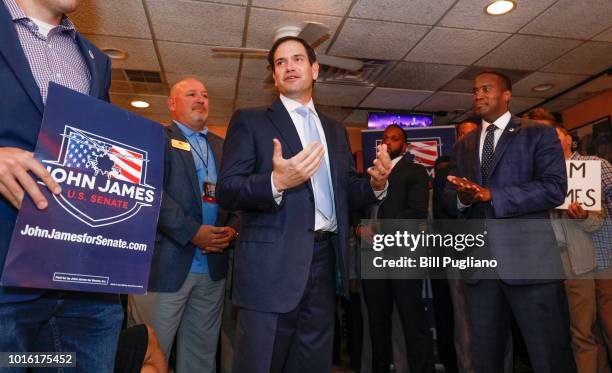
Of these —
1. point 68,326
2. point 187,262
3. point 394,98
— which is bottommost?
point 68,326

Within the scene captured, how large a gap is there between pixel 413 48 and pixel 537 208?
3.32 metres

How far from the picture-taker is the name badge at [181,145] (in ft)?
7.53

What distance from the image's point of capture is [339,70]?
5484mm

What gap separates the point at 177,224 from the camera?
209 centimetres

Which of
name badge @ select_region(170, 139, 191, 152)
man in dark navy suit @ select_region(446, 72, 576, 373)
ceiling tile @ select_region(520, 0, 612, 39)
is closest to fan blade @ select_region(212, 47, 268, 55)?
name badge @ select_region(170, 139, 191, 152)

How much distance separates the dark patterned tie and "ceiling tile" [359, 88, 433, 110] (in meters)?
4.13

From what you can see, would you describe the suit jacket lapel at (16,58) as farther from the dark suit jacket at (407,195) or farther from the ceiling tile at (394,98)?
the ceiling tile at (394,98)

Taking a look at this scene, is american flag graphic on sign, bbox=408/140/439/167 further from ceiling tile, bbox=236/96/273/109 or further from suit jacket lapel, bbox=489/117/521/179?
suit jacket lapel, bbox=489/117/521/179

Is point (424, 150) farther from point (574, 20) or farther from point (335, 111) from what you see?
point (574, 20)

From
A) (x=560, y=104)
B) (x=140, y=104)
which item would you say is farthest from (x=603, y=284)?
(x=140, y=104)

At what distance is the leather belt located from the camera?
59.3 inches

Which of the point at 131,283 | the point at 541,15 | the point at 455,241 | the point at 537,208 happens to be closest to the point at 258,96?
the point at 541,15

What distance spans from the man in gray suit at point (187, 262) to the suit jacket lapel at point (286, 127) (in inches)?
33.1

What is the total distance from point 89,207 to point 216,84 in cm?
532
